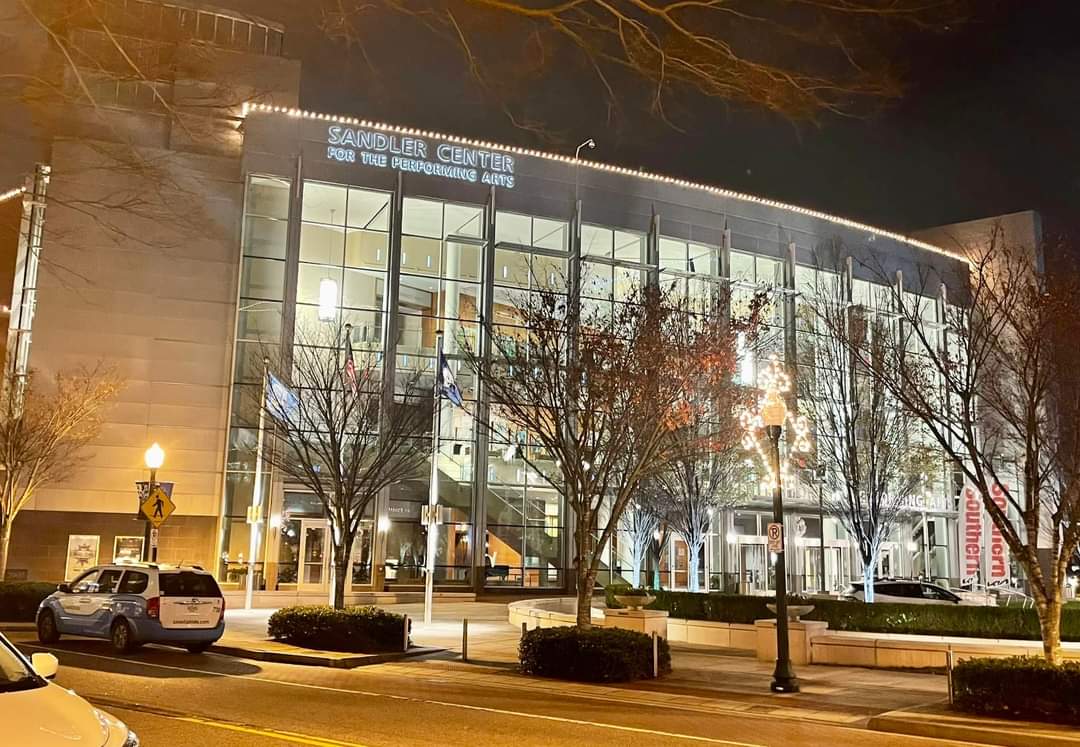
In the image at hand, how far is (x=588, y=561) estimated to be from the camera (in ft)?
60.3

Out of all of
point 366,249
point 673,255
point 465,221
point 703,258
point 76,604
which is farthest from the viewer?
point 703,258

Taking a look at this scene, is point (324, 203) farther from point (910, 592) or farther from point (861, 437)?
point (910, 592)

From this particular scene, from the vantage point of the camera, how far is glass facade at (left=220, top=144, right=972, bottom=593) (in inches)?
1491

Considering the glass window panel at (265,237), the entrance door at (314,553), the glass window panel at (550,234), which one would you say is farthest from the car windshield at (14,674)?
the glass window panel at (550,234)

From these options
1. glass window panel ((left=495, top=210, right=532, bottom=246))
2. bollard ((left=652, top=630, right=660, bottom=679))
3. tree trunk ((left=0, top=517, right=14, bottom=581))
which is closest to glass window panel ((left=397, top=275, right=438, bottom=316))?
glass window panel ((left=495, top=210, right=532, bottom=246))

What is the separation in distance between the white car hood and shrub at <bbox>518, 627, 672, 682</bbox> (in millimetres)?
11573

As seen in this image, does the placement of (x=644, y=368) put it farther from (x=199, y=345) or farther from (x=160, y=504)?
(x=199, y=345)

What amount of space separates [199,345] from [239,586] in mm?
9627

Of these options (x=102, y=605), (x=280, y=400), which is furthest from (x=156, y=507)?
(x=280, y=400)

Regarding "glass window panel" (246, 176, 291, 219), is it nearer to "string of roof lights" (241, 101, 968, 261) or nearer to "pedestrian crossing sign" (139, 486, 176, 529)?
"string of roof lights" (241, 101, 968, 261)

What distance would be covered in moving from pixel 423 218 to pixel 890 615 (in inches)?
1110

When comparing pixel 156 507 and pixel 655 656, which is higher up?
pixel 156 507

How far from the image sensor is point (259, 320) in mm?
38281

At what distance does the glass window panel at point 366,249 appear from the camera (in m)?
41.0
